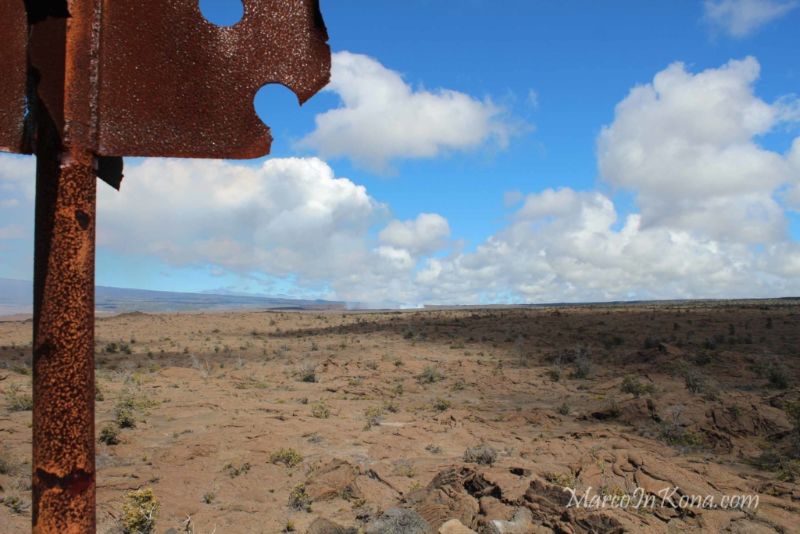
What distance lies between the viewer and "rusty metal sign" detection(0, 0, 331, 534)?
50.1 inches

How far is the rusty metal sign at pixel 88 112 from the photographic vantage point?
1.27 m

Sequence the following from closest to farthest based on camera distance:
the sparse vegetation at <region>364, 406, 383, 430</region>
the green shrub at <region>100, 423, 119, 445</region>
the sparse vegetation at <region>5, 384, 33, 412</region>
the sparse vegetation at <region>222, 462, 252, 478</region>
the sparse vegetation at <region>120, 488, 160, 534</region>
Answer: the sparse vegetation at <region>120, 488, 160, 534</region> < the sparse vegetation at <region>222, 462, 252, 478</region> < the green shrub at <region>100, 423, 119, 445</region> < the sparse vegetation at <region>364, 406, 383, 430</region> < the sparse vegetation at <region>5, 384, 33, 412</region>

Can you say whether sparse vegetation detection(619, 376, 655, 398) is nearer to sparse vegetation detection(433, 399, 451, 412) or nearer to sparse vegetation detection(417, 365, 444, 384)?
sparse vegetation detection(433, 399, 451, 412)

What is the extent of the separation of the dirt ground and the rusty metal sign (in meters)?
4.99

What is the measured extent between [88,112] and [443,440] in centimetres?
946

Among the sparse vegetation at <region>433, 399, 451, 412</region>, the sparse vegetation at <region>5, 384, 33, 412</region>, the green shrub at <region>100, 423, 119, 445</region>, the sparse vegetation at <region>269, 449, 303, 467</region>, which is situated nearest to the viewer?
the sparse vegetation at <region>269, 449, 303, 467</region>

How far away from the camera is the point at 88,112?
1.35m

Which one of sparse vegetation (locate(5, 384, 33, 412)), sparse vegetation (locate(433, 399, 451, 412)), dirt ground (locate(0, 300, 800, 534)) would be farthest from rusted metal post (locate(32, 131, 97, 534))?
sparse vegetation (locate(5, 384, 33, 412))

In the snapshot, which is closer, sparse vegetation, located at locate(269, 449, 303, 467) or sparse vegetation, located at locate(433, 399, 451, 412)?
sparse vegetation, located at locate(269, 449, 303, 467)

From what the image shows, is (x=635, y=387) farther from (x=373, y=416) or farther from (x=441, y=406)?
(x=373, y=416)

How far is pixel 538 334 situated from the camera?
2764cm

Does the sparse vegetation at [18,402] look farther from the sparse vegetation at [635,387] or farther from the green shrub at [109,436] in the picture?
the sparse vegetation at [635,387]

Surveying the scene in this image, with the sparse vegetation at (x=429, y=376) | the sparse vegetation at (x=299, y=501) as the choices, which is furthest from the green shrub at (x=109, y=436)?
the sparse vegetation at (x=429, y=376)

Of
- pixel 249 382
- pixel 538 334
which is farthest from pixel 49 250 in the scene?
pixel 538 334
